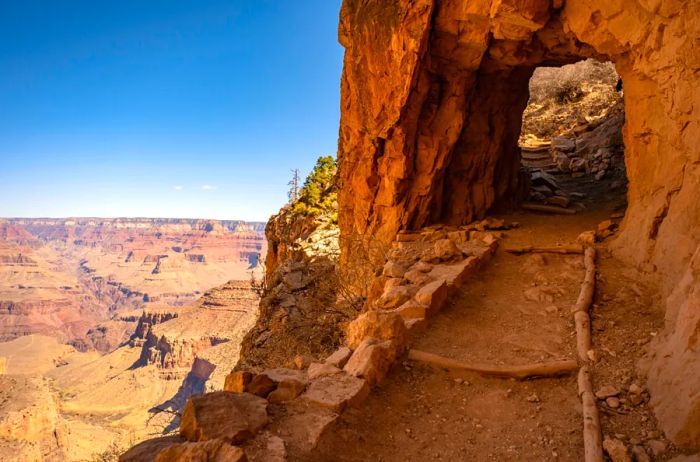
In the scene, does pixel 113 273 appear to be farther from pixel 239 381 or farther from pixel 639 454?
pixel 639 454

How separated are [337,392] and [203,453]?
1353 mm

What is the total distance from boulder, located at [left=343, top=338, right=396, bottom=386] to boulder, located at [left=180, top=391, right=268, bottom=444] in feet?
3.31

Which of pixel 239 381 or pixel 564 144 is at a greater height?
pixel 564 144

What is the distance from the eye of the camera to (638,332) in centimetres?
431

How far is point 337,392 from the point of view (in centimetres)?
346

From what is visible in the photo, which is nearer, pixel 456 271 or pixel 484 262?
pixel 456 271

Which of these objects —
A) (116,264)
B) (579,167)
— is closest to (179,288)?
(116,264)

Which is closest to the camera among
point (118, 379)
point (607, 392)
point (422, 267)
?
point (607, 392)

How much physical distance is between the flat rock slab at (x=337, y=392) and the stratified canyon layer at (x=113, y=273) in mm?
97282

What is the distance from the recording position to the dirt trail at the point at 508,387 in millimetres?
3080

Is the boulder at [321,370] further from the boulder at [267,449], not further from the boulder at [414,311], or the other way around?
the boulder at [414,311]

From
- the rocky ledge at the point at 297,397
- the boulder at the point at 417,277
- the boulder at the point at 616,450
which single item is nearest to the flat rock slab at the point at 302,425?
the rocky ledge at the point at 297,397

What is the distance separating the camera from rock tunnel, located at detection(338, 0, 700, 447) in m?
4.36

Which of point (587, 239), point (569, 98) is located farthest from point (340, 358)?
point (569, 98)
